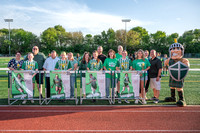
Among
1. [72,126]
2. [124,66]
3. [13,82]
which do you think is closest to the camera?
[72,126]

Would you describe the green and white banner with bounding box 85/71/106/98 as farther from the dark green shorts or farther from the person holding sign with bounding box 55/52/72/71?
the dark green shorts

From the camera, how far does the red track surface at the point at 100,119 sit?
394cm

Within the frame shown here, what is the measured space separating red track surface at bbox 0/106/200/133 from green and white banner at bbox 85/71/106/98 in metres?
0.49

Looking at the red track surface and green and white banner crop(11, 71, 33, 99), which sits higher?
green and white banner crop(11, 71, 33, 99)

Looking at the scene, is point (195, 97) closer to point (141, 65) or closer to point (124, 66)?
point (141, 65)

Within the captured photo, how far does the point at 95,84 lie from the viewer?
19.1 ft

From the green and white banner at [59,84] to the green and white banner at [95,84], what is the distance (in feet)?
2.58

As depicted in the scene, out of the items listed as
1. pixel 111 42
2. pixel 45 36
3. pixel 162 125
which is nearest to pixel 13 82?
pixel 162 125

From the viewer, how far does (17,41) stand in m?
72.2

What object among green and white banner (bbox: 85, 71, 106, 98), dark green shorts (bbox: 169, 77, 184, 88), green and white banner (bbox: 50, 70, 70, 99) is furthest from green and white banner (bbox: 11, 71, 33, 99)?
dark green shorts (bbox: 169, 77, 184, 88)

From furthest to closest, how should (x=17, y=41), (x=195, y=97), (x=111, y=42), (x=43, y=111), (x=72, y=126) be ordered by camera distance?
(x=17, y=41) < (x=111, y=42) < (x=195, y=97) < (x=43, y=111) < (x=72, y=126)

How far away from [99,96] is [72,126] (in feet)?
6.43

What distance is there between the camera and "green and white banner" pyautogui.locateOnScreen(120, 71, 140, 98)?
19.1 feet

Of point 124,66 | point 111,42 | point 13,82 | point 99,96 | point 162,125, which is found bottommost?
point 162,125
